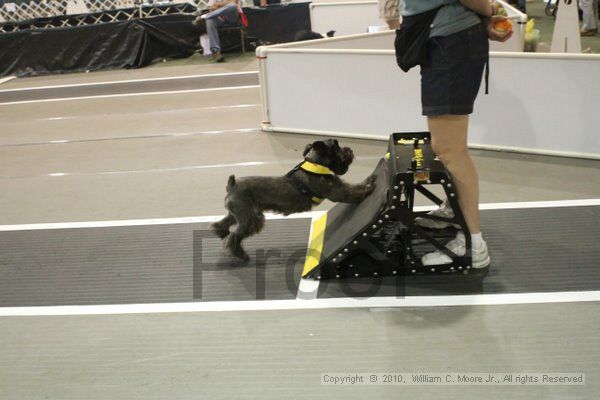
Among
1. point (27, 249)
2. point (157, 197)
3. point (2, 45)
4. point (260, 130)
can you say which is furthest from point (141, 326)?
point (2, 45)

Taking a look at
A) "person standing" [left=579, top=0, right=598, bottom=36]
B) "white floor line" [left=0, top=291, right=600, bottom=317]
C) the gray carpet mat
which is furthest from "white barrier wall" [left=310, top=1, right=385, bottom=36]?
"white floor line" [left=0, top=291, right=600, bottom=317]

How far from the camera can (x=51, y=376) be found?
8.13 ft

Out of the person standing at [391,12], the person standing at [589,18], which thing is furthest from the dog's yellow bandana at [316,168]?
the person standing at [589,18]

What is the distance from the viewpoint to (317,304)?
2.84 meters

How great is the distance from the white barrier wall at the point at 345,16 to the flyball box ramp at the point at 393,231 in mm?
7703

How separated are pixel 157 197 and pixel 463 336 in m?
2.68

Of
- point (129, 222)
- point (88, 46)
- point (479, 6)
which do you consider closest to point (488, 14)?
point (479, 6)

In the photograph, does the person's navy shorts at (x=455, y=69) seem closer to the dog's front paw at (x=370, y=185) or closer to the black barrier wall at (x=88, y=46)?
the dog's front paw at (x=370, y=185)

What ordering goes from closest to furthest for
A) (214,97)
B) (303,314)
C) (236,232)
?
(303,314)
(236,232)
(214,97)

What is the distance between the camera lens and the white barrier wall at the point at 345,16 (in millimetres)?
10359

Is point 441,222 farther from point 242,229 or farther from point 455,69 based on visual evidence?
point 242,229

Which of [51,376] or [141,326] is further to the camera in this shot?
Result: [141,326]

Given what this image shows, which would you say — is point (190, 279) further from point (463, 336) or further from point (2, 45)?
point (2, 45)

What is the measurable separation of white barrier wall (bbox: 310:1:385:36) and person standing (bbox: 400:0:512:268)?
26.2 feet
